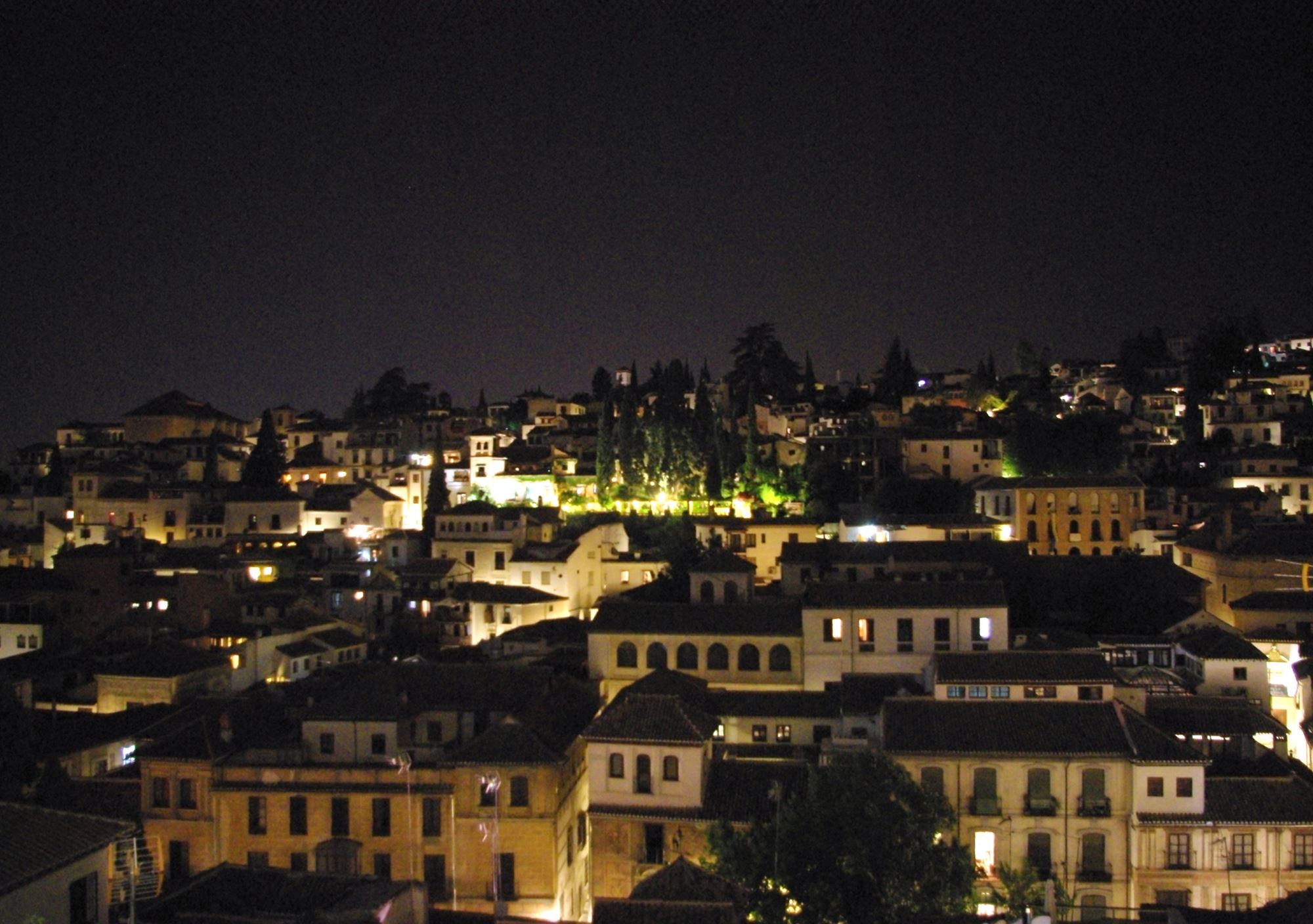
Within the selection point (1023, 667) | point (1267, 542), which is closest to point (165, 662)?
point (1023, 667)

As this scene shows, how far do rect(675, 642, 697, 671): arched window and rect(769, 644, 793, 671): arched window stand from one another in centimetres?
235

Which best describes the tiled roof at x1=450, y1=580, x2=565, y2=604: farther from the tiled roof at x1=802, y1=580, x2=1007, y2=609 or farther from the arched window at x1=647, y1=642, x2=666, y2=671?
the tiled roof at x1=802, y1=580, x2=1007, y2=609

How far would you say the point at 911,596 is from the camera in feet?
99.2

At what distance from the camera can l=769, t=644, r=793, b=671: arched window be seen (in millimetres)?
31219

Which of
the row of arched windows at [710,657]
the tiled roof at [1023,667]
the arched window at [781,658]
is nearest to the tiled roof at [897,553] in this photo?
the arched window at [781,658]

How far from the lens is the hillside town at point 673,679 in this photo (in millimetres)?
21703

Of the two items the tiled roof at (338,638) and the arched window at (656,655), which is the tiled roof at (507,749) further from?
the tiled roof at (338,638)

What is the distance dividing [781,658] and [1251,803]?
1279 cm

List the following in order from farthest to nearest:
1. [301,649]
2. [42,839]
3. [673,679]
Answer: [301,649], [673,679], [42,839]

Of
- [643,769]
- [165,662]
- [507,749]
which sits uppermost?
[165,662]

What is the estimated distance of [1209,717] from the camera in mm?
25000

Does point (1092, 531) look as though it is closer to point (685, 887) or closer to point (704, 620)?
point (704, 620)

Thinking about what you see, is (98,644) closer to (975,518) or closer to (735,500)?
(735,500)

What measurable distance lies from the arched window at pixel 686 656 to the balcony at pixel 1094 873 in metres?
12.6
